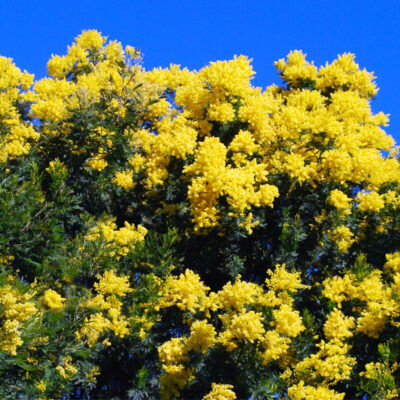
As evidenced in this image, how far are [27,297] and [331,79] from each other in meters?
9.27

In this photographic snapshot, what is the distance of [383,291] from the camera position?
32.8 ft

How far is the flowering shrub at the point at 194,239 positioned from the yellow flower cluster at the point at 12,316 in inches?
1.2

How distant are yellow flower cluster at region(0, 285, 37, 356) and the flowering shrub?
0.10 feet

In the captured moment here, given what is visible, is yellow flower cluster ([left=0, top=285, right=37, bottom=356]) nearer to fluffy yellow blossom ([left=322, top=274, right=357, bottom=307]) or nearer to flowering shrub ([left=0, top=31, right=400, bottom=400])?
flowering shrub ([left=0, top=31, right=400, bottom=400])

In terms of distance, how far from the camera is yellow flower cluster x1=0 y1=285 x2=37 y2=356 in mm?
7293

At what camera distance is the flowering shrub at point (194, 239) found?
9.27m

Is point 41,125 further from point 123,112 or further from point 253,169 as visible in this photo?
point 253,169

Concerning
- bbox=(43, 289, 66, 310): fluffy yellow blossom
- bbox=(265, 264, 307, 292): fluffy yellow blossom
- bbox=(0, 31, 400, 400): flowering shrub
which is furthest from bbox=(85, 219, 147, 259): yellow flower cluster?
bbox=(265, 264, 307, 292): fluffy yellow blossom


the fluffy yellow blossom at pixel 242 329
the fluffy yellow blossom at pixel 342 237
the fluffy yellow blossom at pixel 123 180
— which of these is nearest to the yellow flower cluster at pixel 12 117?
the fluffy yellow blossom at pixel 123 180

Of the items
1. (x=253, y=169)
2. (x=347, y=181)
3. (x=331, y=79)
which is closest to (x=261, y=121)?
(x=253, y=169)

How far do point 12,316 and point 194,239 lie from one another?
486 cm

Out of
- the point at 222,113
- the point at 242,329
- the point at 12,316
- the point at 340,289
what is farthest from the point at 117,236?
the point at 340,289

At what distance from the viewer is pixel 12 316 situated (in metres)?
7.46

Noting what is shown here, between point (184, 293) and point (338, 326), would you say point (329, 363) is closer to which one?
point (338, 326)
